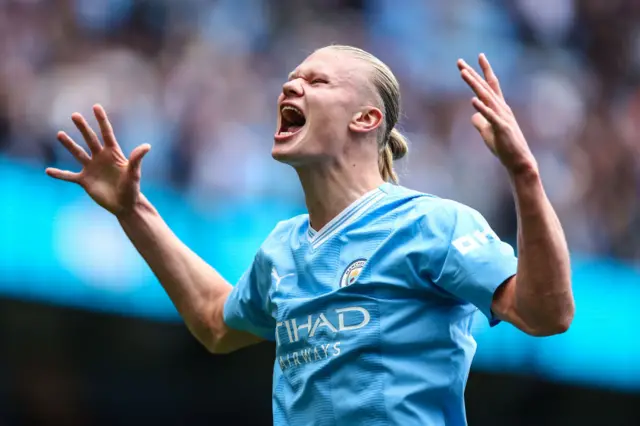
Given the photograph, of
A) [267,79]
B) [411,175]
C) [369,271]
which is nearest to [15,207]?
[267,79]

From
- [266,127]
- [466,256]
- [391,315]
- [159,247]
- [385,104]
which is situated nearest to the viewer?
[466,256]

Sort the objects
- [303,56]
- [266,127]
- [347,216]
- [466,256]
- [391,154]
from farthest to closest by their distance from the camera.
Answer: [303,56], [266,127], [391,154], [347,216], [466,256]

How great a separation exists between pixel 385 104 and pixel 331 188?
0.36 metres

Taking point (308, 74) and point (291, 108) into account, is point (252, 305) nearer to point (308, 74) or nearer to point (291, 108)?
point (291, 108)

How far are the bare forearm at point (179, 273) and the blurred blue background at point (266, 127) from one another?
2923 mm

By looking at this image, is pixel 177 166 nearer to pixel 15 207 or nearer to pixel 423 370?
pixel 15 207

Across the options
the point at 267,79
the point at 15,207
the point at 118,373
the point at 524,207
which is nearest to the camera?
the point at 524,207

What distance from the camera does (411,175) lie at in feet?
24.4

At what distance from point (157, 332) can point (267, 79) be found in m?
2.22

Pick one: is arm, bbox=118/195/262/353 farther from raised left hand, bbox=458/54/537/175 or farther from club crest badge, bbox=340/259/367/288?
raised left hand, bbox=458/54/537/175

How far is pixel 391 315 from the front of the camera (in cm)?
269

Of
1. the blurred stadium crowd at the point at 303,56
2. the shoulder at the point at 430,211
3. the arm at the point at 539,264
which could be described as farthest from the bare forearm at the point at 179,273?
the blurred stadium crowd at the point at 303,56

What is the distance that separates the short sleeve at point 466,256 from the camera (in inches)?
99.3

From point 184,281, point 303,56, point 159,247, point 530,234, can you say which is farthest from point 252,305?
point 303,56
